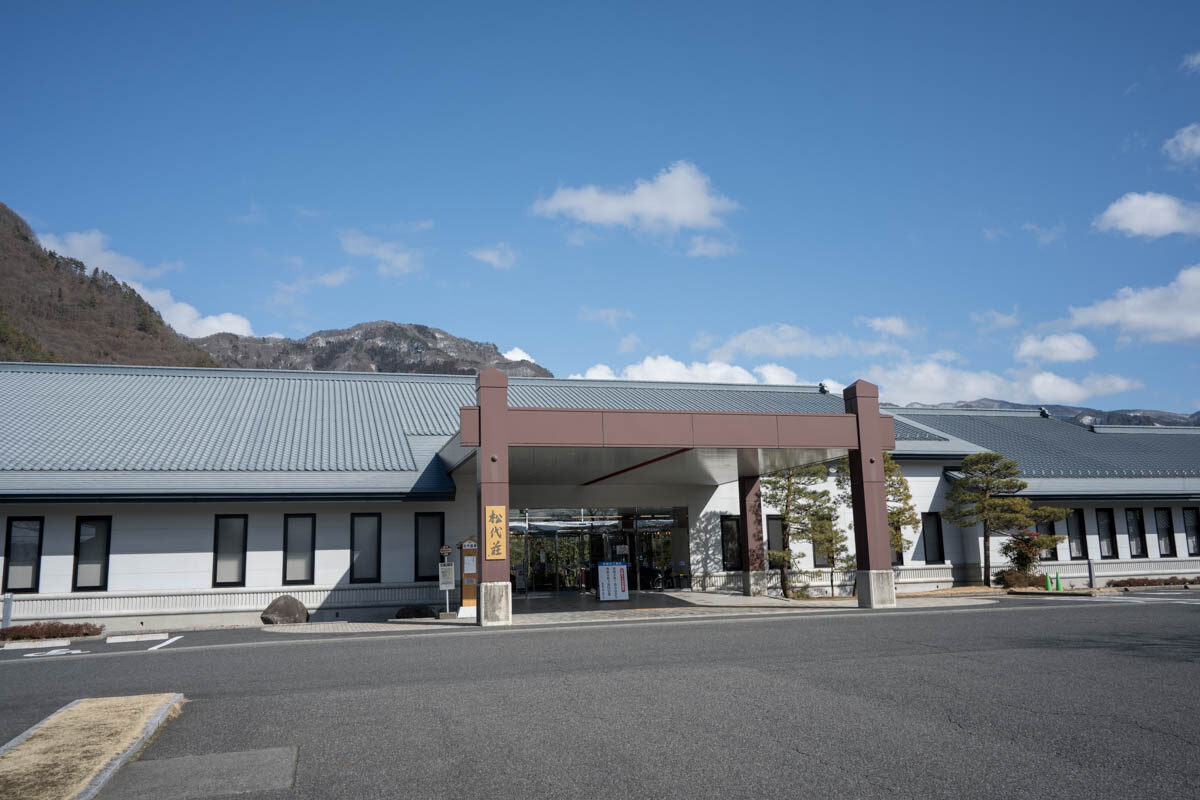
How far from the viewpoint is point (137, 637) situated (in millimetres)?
20391

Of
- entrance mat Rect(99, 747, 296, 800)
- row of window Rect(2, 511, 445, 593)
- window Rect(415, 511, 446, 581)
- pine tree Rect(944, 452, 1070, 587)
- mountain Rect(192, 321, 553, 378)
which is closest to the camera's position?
entrance mat Rect(99, 747, 296, 800)

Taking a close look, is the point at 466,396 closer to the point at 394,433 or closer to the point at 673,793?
the point at 394,433

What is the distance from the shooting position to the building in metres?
22.1

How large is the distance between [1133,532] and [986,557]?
8.63 m

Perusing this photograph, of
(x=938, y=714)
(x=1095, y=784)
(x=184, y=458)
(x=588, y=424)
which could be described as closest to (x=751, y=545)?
(x=588, y=424)

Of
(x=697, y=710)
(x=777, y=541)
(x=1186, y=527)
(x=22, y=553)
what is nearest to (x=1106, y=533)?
(x=1186, y=527)

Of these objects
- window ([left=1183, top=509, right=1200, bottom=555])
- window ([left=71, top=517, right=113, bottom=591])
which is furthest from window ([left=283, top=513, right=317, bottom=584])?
window ([left=1183, top=509, right=1200, bottom=555])

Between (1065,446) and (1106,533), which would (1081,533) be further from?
(1065,446)

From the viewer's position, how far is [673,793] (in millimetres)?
6555

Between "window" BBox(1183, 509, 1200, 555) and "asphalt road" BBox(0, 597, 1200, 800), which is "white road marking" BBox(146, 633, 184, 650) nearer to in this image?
"asphalt road" BBox(0, 597, 1200, 800)

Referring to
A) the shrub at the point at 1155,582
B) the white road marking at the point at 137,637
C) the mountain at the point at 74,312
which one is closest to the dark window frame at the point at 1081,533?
the shrub at the point at 1155,582

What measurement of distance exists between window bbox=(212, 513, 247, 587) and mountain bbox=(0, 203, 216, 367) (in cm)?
5950

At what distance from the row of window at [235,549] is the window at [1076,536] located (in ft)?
79.5

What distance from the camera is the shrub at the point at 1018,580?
97.6 feet
